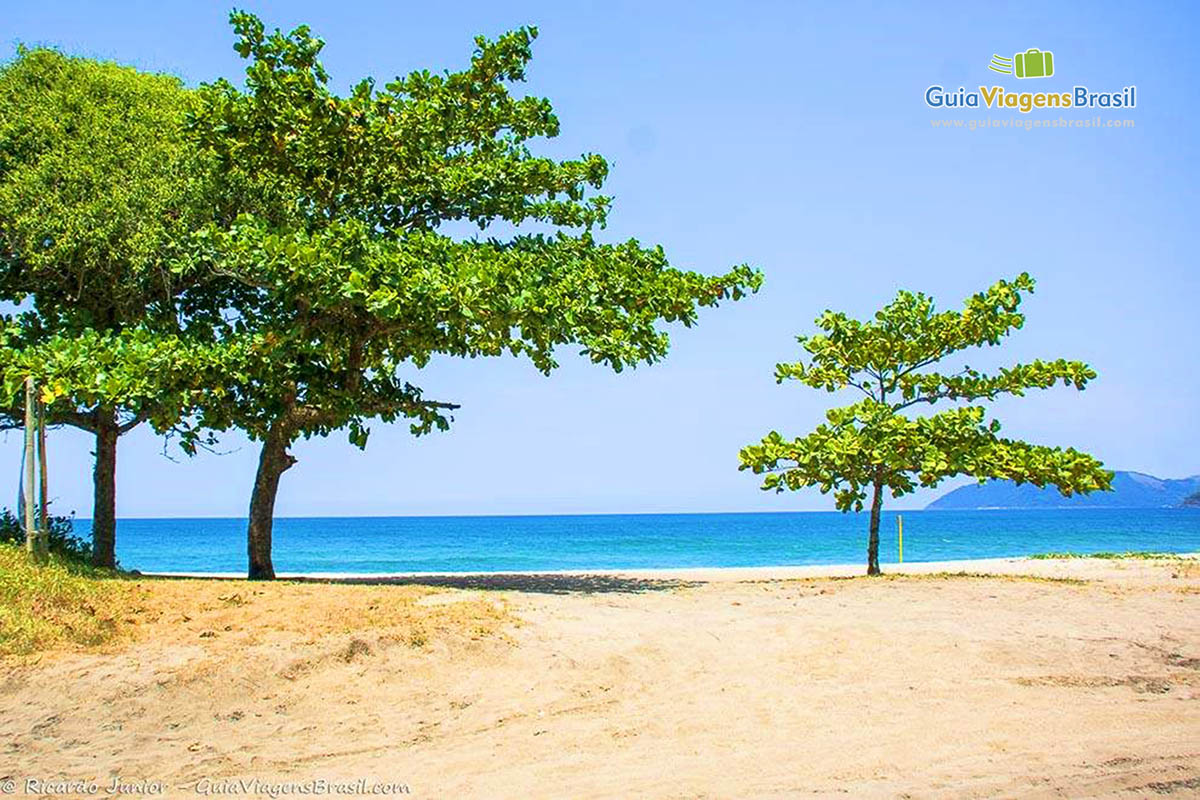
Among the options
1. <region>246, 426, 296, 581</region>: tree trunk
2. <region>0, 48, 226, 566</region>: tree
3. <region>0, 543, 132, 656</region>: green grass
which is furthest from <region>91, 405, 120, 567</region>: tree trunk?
<region>0, 543, 132, 656</region>: green grass

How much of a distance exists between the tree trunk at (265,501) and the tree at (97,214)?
1.96m

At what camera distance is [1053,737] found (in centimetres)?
792

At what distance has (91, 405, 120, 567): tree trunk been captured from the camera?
1753 cm

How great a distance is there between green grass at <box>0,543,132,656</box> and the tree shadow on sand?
4760mm

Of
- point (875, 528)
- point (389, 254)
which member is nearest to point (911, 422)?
point (875, 528)

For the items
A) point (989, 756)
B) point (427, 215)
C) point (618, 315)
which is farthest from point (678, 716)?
Result: point (427, 215)

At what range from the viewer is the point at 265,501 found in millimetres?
17188

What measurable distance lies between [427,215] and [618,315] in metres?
4.46

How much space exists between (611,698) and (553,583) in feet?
26.3

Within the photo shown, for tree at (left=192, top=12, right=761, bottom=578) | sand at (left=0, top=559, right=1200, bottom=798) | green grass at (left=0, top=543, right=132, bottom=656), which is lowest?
sand at (left=0, top=559, right=1200, bottom=798)

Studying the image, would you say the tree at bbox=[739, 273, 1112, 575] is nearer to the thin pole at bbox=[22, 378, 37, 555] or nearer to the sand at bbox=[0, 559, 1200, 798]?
the sand at bbox=[0, 559, 1200, 798]

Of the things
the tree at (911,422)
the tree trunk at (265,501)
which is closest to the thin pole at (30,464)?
the tree trunk at (265,501)

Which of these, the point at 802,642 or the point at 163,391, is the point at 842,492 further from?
the point at 163,391

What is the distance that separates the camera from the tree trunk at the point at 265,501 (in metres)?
17.1
